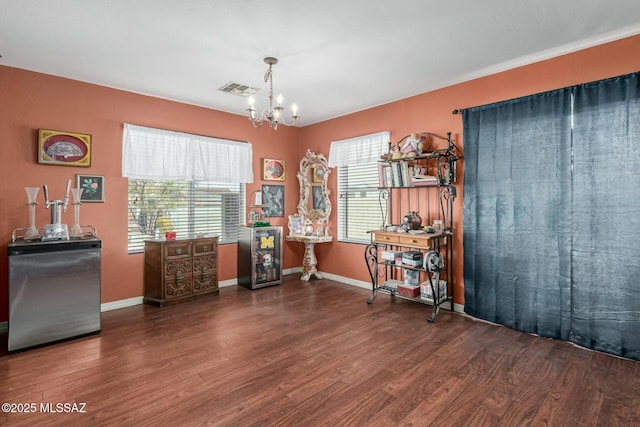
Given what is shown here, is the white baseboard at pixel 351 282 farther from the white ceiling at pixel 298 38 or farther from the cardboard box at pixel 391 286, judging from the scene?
the white ceiling at pixel 298 38

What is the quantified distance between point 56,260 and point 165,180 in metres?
1.70

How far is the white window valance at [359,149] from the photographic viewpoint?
4.62 m

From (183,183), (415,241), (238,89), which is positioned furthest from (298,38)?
(183,183)

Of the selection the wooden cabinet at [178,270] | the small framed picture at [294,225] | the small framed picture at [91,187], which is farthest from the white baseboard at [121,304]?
the small framed picture at [294,225]

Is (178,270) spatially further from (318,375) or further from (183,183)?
(318,375)

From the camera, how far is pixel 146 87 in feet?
13.0

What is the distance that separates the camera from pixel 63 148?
11.8 ft

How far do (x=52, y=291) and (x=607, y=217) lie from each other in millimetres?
5061

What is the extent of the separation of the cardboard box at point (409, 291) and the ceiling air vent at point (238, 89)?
3.09 metres

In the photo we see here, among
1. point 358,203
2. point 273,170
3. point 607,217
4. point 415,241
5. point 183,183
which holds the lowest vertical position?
point 415,241

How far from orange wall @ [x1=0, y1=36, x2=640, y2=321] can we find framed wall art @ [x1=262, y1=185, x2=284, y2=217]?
928mm

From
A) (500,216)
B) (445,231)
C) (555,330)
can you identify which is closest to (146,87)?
(445,231)

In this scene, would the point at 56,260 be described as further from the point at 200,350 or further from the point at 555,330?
the point at 555,330

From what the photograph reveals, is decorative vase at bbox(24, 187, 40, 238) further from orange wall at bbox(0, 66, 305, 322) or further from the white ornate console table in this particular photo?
the white ornate console table
